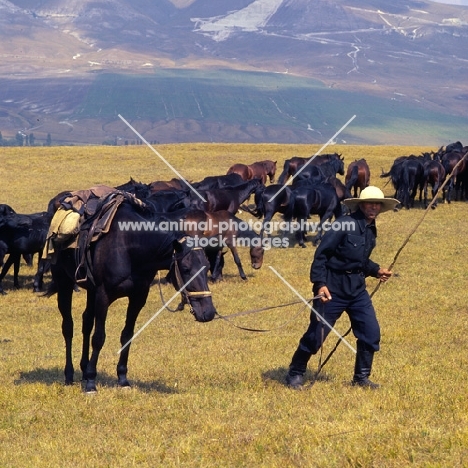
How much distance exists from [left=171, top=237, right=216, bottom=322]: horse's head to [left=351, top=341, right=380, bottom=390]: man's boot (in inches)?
65.6

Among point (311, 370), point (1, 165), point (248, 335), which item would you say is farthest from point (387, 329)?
point (1, 165)

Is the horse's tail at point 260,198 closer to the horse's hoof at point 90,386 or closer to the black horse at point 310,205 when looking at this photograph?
the black horse at point 310,205

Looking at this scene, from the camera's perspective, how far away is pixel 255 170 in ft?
116

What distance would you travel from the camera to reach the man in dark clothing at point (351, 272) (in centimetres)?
881

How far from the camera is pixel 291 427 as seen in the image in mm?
7402

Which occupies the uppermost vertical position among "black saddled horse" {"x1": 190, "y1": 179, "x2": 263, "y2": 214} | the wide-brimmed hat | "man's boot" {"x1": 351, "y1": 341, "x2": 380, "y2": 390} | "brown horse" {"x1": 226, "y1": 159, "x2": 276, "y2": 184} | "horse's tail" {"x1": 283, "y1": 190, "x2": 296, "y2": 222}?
the wide-brimmed hat

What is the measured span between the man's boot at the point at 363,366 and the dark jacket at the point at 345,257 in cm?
63

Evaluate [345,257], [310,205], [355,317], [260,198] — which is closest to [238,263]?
[260,198]

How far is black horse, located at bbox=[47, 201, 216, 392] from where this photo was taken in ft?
28.4

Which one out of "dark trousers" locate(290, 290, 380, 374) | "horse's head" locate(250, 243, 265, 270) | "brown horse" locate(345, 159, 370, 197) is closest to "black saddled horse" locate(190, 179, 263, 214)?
"horse's head" locate(250, 243, 265, 270)

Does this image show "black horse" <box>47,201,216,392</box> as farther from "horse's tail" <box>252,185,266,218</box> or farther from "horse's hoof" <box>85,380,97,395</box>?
"horse's tail" <box>252,185,266,218</box>

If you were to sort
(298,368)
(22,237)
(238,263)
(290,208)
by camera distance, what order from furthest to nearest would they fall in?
(290,208)
(238,263)
(22,237)
(298,368)

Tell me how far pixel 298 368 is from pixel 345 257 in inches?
53.5

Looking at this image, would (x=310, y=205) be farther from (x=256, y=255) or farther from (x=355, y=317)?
(x=355, y=317)
